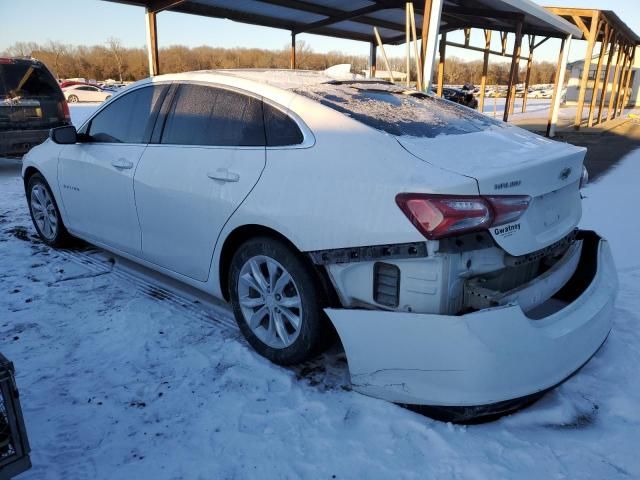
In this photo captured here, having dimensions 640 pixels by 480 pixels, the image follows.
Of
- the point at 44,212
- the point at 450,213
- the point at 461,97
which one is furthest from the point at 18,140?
the point at 461,97

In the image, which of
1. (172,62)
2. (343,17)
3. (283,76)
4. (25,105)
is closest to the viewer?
(283,76)

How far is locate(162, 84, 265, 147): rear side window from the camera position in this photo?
2.70 m

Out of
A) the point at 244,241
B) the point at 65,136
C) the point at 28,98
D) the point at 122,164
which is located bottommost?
the point at 244,241

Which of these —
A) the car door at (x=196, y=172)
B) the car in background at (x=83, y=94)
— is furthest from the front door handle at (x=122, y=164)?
the car in background at (x=83, y=94)

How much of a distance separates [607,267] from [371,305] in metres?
1.50

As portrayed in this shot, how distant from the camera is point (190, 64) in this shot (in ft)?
230

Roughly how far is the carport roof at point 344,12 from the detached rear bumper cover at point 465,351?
8.03 m

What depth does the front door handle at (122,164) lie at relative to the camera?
3.36 metres

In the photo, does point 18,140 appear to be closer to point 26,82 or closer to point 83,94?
point 26,82

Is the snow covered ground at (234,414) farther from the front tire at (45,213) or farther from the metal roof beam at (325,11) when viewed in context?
the metal roof beam at (325,11)

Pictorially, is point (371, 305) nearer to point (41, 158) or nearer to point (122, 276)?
point (122, 276)

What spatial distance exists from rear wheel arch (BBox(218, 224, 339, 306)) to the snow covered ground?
0.40m

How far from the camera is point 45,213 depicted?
458 centimetres

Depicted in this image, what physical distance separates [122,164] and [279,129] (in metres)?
1.45
